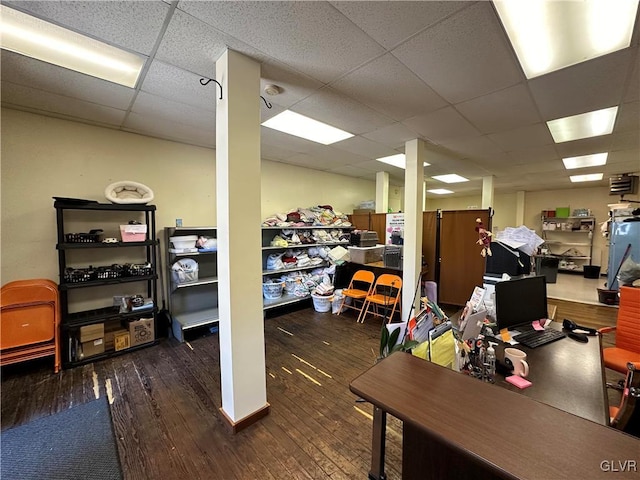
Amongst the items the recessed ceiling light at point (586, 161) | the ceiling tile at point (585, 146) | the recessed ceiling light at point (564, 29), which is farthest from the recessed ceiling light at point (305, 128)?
the recessed ceiling light at point (586, 161)

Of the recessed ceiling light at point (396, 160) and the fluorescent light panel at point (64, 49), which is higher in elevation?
the fluorescent light panel at point (64, 49)

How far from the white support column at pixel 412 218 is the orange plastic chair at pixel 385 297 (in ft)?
0.49

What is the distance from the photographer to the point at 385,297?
392 cm

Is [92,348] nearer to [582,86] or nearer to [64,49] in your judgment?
[64,49]

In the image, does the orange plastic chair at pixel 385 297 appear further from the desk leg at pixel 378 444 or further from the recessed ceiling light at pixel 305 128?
the desk leg at pixel 378 444

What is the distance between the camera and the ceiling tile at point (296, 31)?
1.46 meters

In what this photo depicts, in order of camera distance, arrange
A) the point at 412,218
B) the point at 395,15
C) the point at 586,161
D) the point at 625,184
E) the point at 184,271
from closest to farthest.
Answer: the point at 395,15 → the point at 184,271 → the point at 412,218 → the point at 586,161 → the point at 625,184

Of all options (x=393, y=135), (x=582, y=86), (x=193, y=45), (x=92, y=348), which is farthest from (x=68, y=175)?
(x=582, y=86)

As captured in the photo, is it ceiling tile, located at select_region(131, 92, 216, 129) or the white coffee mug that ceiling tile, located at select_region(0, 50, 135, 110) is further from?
the white coffee mug

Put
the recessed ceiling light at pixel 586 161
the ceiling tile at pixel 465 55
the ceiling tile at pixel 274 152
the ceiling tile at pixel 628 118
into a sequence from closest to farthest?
the ceiling tile at pixel 465 55 → the ceiling tile at pixel 628 118 → the ceiling tile at pixel 274 152 → the recessed ceiling light at pixel 586 161

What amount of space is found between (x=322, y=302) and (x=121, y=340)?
2749 millimetres

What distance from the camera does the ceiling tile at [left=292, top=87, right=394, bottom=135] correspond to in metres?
2.51

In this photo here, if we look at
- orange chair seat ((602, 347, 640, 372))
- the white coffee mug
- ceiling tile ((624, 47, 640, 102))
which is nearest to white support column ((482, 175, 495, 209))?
ceiling tile ((624, 47, 640, 102))

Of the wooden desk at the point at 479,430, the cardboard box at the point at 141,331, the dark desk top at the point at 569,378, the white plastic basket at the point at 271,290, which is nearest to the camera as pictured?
the wooden desk at the point at 479,430
